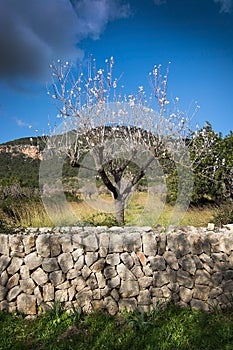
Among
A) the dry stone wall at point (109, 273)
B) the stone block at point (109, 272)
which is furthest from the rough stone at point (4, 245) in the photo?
the stone block at point (109, 272)

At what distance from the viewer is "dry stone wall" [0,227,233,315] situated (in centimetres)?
493

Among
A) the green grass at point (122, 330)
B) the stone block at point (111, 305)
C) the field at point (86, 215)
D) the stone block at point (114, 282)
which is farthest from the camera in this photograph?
the field at point (86, 215)

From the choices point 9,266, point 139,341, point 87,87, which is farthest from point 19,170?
point 139,341

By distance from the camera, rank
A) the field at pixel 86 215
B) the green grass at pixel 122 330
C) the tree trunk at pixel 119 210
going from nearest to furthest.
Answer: the green grass at pixel 122 330 → the tree trunk at pixel 119 210 → the field at pixel 86 215

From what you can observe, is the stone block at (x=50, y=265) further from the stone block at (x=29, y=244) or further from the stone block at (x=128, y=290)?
the stone block at (x=128, y=290)

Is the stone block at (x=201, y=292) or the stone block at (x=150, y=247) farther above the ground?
the stone block at (x=150, y=247)

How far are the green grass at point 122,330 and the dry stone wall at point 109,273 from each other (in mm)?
194

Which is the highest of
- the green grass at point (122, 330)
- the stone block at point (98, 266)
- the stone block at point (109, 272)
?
the stone block at point (98, 266)

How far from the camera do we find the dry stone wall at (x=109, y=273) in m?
4.93

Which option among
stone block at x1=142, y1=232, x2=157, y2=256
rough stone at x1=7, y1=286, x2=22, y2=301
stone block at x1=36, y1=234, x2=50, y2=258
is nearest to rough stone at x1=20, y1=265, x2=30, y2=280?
rough stone at x1=7, y1=286, x2=22, y2=301

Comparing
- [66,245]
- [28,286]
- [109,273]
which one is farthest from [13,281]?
[109,273]

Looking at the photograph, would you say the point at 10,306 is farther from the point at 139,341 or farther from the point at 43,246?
the point at 139,341

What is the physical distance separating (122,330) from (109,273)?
0.86 metres

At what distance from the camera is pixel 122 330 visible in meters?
4.38
